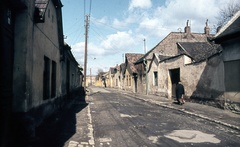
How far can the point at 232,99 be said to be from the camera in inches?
454

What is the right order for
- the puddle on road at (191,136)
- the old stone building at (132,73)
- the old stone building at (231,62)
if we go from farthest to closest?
the old stone building at (132,73), the old stone building at (231,62), the puddle on road at (191,136)

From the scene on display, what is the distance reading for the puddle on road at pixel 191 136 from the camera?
6.32 meters

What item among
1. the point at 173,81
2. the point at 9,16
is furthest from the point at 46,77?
the point at 173,81

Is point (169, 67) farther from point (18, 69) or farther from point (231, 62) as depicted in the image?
point (18, 69)

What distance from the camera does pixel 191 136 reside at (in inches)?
267

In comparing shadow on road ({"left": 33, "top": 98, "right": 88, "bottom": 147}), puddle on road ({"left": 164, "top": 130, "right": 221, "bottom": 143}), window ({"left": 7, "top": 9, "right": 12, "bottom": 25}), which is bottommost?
puddle on road ({"left": 164, "top": 130, "right": 221, "bottom": 143})

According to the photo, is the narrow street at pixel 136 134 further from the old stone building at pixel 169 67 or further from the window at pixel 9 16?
the old stone building at pixel 169 67

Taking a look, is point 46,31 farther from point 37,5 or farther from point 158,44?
point 158,44

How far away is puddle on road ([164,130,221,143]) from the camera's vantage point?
6.32m

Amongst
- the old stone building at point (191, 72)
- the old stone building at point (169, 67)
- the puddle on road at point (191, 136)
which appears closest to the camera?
the puddle on road at point (191, 136)

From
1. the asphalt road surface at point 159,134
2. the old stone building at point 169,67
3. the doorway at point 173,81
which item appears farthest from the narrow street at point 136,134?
the doorway at point 173,81

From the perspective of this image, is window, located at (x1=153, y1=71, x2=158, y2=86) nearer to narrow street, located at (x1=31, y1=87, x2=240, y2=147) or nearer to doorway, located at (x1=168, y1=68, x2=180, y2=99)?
doorway, located at (x1=168, y1=68, x2=180, y2=99)

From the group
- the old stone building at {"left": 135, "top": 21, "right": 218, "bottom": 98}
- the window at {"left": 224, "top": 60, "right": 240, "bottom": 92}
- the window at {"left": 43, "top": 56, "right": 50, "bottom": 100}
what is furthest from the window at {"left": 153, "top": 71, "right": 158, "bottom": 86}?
the window at {"left": 43, "top": 56, "right": 50, "bottom": 100}

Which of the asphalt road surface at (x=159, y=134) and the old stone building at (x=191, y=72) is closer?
the asphalt road surface at (x=159, y=134)
